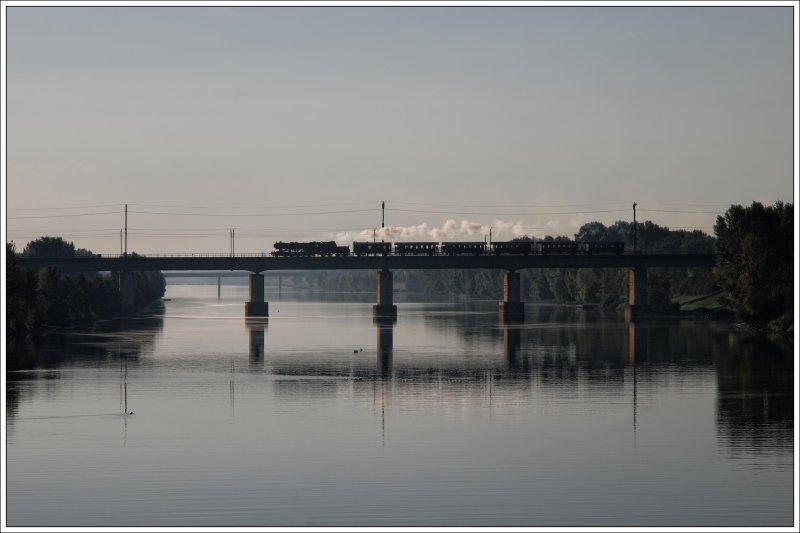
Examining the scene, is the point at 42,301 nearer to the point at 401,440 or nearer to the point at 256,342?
the point at 256,342

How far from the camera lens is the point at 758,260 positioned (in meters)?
142

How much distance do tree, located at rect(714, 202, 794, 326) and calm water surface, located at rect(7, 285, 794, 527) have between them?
92.4ft

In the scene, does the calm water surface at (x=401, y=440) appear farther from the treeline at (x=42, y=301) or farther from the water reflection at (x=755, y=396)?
the treeline at (x=42, y=301)

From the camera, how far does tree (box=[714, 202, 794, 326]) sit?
13938cm

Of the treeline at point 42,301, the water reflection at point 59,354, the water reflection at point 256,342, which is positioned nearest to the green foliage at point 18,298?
the treeline at point 42,301

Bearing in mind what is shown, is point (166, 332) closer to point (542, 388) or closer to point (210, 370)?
point (210, 370)

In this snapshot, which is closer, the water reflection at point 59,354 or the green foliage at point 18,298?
the water reflection at point 59,354

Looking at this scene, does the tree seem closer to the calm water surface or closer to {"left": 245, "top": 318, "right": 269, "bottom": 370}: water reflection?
the calm water surface

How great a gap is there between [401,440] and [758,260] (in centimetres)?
9612

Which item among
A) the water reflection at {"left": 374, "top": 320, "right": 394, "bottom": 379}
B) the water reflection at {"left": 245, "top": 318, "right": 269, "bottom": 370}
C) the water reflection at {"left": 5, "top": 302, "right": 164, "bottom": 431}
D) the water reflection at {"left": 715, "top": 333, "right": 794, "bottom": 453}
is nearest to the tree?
the water reflection at {"left": 715, "top": 333, "right": 794, "bottom": 453}

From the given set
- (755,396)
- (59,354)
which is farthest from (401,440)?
(59,354)

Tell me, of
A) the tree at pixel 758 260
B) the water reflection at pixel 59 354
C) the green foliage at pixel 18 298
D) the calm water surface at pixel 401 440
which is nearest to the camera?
the calm water surface at pixel 401 440

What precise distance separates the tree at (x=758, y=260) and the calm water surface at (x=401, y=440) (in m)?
28.2

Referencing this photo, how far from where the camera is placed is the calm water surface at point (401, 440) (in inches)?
1656
